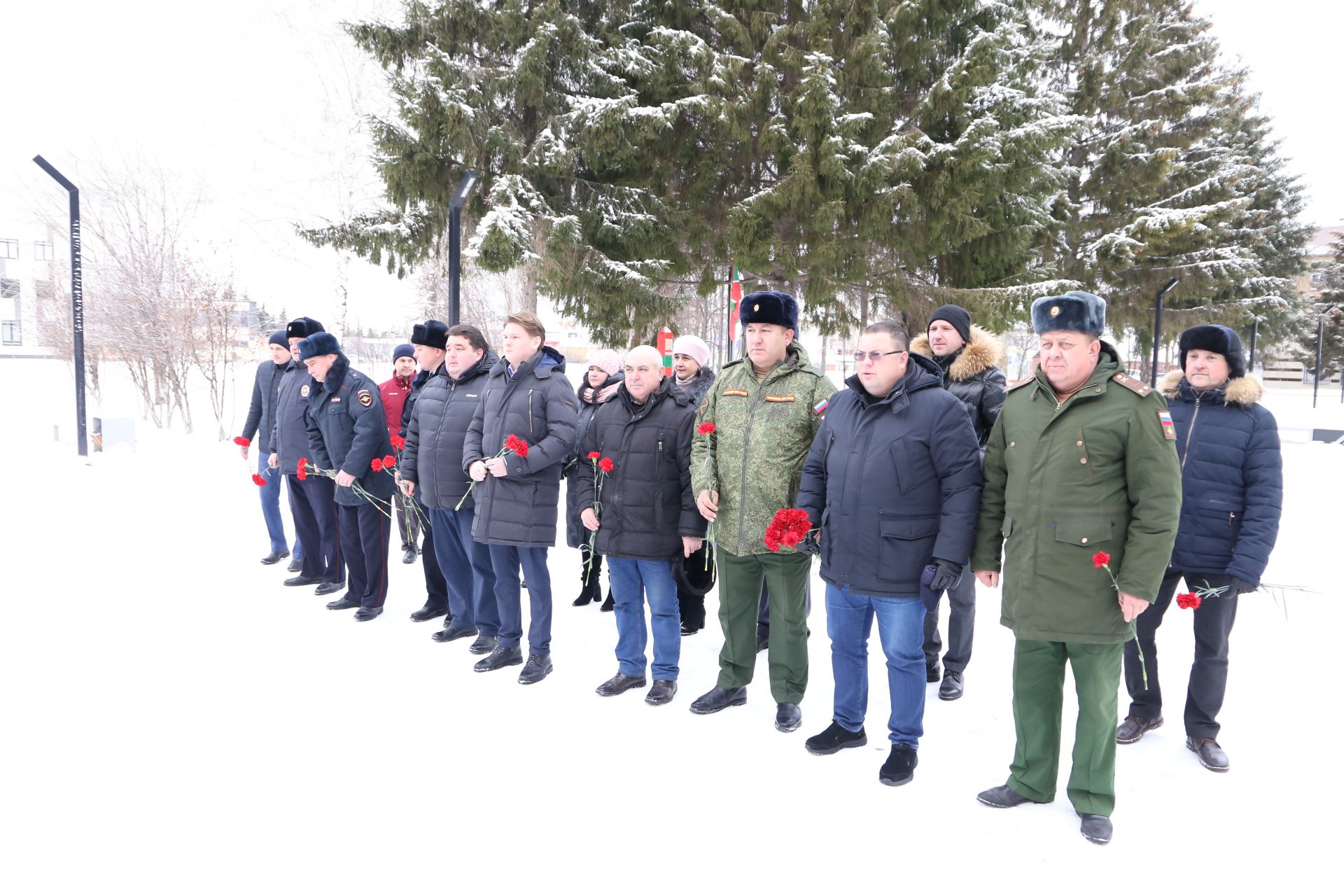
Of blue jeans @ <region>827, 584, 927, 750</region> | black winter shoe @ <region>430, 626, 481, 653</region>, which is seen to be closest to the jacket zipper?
blue jeans @ <region>827, 584, 927, 750</region>

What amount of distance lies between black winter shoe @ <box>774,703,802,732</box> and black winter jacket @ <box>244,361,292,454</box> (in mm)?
5106

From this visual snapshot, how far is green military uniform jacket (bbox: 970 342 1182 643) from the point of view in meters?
2.84

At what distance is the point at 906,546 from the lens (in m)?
3.34

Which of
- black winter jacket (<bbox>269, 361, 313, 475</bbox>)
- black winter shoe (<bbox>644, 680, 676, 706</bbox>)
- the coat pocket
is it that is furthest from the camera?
black winter jacket (<bbox>269, 361, 313, 475</bbox>)

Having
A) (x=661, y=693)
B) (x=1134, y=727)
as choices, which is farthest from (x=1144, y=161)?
(x=661, y=693)

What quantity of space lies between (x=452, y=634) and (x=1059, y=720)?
370 cm

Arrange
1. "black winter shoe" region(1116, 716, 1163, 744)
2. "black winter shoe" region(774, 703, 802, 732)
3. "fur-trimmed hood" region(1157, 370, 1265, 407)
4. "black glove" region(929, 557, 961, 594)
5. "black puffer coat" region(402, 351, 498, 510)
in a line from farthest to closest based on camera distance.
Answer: "black puffer coat" region(402, 351, 498, 510), "black winter shoe" region(774, 703, 802, 732), "black winter shoe" region(1116, 716, 1163, 744), "fur-trimmed hood" region(1157, 370, 1265, 407), "black glove" region(929, 557, 961, 594)

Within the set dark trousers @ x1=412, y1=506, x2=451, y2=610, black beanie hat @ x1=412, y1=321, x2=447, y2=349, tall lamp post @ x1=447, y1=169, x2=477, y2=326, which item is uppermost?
tall lamp post @ x1=447, y1=169, x2=477, y2=326

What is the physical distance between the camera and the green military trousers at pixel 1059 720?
3.04m

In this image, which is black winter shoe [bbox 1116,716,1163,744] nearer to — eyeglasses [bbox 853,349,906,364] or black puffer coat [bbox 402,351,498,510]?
eyeglasses [bbox 853,349,906,364]

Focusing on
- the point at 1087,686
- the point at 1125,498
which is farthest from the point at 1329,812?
the point at 1125,498

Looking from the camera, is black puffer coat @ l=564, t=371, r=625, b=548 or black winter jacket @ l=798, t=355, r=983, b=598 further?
→ black puffer coat @ l=564, t=371, r=625, b=548

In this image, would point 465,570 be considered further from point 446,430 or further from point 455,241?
point 455,241

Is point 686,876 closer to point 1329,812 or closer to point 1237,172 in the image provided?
point 1329,812
